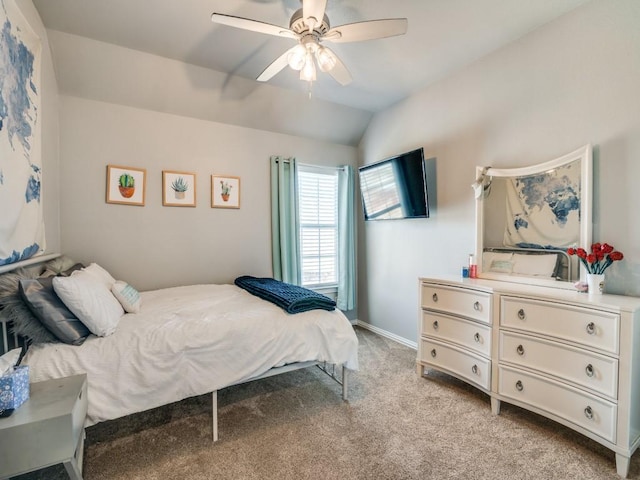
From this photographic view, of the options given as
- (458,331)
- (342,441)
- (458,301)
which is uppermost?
(458,301)

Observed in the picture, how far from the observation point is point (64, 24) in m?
2.16

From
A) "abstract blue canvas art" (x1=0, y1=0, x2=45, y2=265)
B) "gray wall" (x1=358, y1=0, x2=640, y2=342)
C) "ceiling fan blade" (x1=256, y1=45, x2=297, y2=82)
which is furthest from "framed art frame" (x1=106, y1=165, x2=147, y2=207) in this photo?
"gray wall" (x1=358, y1=0, x2=640, y2=342)

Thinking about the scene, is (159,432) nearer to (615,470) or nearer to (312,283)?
(312,283)

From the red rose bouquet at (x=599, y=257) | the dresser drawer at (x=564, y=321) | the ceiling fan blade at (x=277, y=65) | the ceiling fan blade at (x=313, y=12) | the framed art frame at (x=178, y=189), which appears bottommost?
the dresser drawer at (x=564, y=321)

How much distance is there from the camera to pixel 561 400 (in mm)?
1771

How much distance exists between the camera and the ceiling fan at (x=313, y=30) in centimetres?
164

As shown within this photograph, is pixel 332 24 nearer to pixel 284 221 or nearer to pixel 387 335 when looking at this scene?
pixel 284 221

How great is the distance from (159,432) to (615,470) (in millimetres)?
2603

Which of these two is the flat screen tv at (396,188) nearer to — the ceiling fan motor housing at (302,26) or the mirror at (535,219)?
the mirror at (535,219)

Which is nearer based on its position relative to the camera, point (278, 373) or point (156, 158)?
point (278, 373)

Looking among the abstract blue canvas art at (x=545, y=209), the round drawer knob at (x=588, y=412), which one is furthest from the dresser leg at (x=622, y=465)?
the abstract blue canvas art at (x=545, y=209)

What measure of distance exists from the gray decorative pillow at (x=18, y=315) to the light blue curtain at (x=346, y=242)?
9.51 feet

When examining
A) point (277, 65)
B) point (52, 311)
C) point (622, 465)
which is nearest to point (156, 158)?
point (277, 65)

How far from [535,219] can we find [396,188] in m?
1.28
